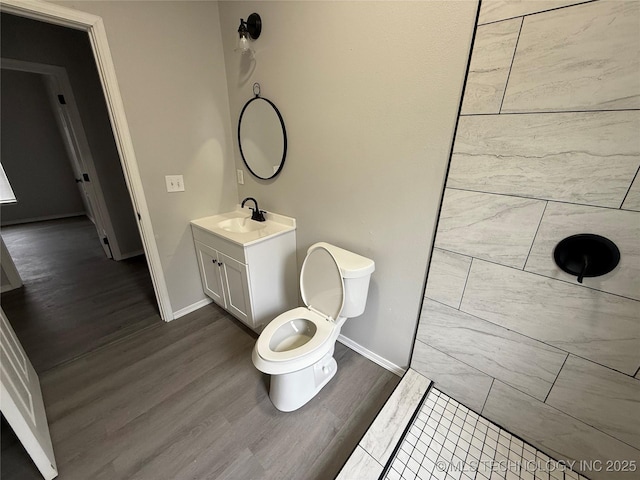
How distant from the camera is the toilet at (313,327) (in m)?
1.24

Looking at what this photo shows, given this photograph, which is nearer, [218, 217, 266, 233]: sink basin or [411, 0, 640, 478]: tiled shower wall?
[411, 0, 640, 478]: tiled shower wall

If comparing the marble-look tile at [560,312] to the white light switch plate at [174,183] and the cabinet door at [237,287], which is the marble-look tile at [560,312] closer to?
the cabinet door at [237,287]

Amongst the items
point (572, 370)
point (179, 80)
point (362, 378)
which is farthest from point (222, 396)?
point (179, 80)

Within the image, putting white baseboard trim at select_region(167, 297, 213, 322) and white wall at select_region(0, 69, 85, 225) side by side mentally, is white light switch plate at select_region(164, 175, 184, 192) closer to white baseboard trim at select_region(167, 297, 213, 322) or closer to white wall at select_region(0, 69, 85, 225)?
white baseboard trim at select_region(167, 297, 213, 322)

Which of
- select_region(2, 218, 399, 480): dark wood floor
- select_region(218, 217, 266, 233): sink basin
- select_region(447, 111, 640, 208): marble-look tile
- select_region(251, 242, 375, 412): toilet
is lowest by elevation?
select_region(2, 218, 399, 480): dark wood floor

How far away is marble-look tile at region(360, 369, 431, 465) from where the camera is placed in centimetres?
116

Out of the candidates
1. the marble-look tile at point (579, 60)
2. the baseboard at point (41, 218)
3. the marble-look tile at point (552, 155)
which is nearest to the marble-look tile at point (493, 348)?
the marble-look tile at point (552, 155)

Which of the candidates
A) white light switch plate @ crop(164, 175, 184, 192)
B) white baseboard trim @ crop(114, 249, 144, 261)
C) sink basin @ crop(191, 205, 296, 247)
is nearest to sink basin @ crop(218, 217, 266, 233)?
sink basin @ crop(191, 205, 296, 247)

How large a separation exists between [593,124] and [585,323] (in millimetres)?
709

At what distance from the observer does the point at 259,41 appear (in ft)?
5.26

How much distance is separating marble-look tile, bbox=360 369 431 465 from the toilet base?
359mm

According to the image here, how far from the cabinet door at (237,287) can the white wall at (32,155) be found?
5.16m

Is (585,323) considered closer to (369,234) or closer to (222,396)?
(369,234)

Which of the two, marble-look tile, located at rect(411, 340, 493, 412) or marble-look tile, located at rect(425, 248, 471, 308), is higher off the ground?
marble-look tile, located at rect(425, 248, 471, 308)
